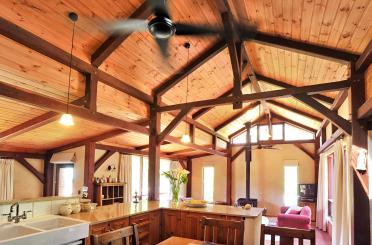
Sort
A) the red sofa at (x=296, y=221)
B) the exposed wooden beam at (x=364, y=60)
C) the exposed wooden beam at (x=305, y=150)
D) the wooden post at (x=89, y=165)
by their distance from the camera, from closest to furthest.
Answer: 1. the exposed wooden beam at (x=364, y=60)
2. the red sofa at (x=296, y=221)
3. the wooden post at (x=89, y=165)
4. the exposed wooden beam at (x=305, y=150)

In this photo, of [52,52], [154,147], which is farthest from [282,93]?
[52,52]

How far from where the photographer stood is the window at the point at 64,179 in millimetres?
7883

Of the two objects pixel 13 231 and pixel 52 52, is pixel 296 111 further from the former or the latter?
pixel 13 231

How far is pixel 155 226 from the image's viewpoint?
443 centimetres

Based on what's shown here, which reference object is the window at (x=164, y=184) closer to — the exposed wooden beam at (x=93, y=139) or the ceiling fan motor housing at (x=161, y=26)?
the exposed wooden beam at (x=93, y=139)

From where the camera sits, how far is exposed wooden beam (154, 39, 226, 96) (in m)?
4.86

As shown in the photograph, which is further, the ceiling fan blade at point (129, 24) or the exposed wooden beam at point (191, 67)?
the exposed wooden beam at point (191, 67)

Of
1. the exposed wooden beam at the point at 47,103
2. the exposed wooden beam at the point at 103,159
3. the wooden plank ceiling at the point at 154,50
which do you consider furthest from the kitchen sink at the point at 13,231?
the exposed wooden beam at the point at 103,159

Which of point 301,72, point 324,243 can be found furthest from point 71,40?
point 324,243

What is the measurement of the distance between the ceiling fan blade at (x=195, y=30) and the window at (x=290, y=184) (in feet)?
28.8

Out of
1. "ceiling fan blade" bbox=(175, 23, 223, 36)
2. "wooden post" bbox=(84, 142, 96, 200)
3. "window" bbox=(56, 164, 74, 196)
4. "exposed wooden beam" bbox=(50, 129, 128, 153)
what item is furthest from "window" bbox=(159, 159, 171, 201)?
"ceiling fan blade" bbox=(175, 23, 223, 36)

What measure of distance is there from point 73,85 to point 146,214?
2.15m

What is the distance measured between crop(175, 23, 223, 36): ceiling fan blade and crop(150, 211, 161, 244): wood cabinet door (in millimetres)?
2843

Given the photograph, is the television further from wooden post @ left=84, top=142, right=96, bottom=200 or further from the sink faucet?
the sink faucet
